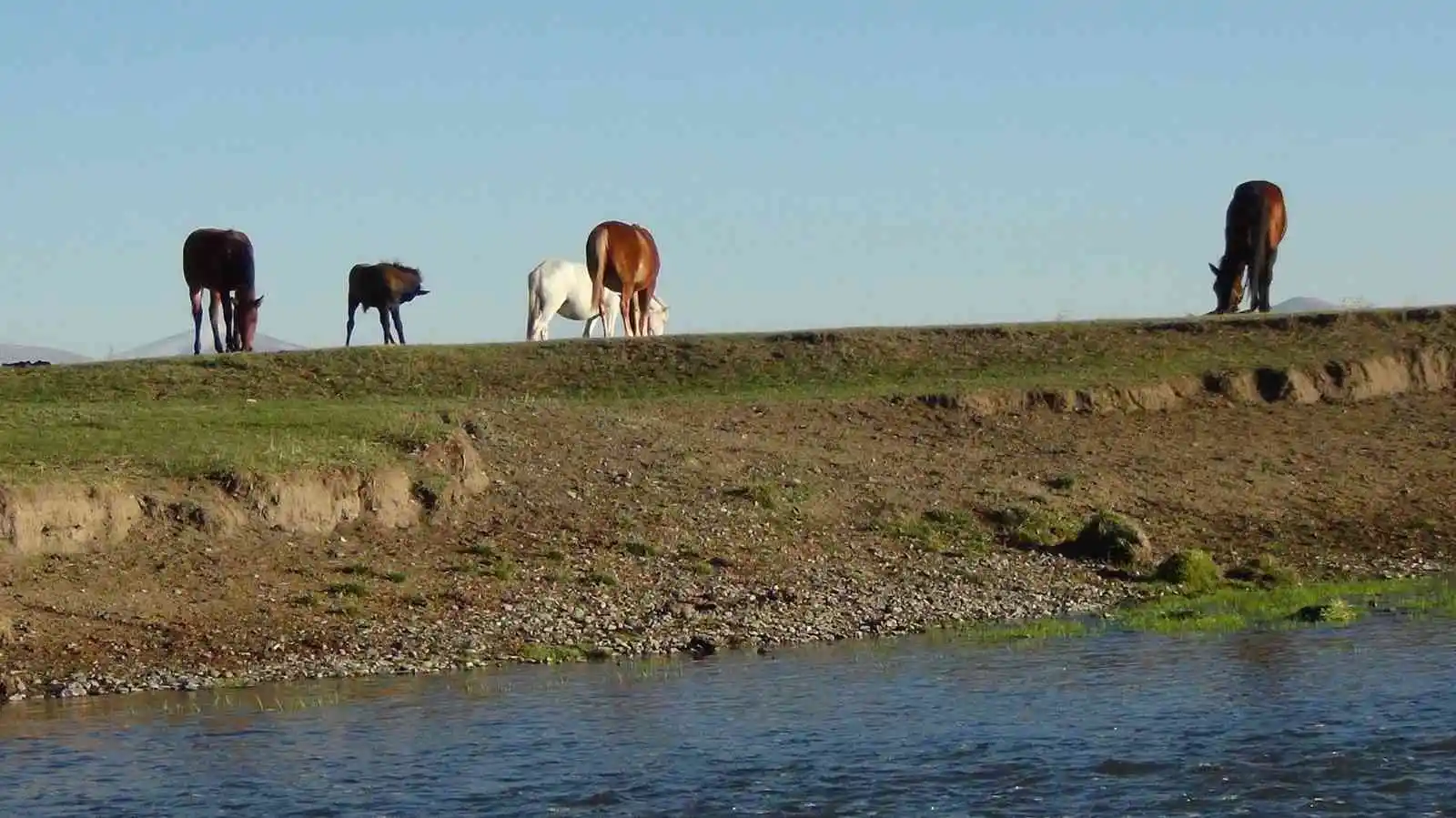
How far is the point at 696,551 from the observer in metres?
21.3

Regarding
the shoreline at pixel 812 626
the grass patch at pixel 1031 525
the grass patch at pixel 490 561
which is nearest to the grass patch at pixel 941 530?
the grass patch at pixel 1031 525

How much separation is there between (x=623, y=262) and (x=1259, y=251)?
9.83m

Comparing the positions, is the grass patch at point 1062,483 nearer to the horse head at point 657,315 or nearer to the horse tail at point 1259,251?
the horse tail at point 1259,251

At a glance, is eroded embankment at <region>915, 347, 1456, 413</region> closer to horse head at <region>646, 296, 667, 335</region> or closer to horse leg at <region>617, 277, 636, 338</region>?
horse leg at <region>617, 277, 636, 338</region>

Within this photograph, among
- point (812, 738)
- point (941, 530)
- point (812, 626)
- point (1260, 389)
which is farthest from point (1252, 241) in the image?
point (812, 738)

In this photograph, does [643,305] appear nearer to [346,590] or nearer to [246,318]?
[246,318]

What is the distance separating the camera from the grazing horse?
117 feet

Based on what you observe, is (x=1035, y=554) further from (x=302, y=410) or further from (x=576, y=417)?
(x=302, y=410)

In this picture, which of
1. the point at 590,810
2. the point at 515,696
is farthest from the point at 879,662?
the point at 590,810

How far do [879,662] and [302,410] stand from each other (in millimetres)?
9277

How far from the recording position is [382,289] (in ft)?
117

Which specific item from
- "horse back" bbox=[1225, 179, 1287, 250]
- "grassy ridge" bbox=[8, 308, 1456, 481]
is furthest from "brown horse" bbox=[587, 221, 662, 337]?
"horse back" bbox=[1225, 179, 1287, 250]

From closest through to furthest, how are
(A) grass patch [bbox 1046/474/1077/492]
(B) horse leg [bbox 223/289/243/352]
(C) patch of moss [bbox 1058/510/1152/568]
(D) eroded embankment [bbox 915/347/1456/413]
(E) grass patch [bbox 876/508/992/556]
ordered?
(C) patch of moss [bbox 1058/510/1152/568], (E) grass patch [bbox 876/508/992/556], (A) grass patch [bbox 1046/474/1077/492], (D) eroded embankment [bbox 915/347/1456/413], (B) horse leg [bbox 223/289/243/352]

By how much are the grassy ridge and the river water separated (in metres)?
6.91
